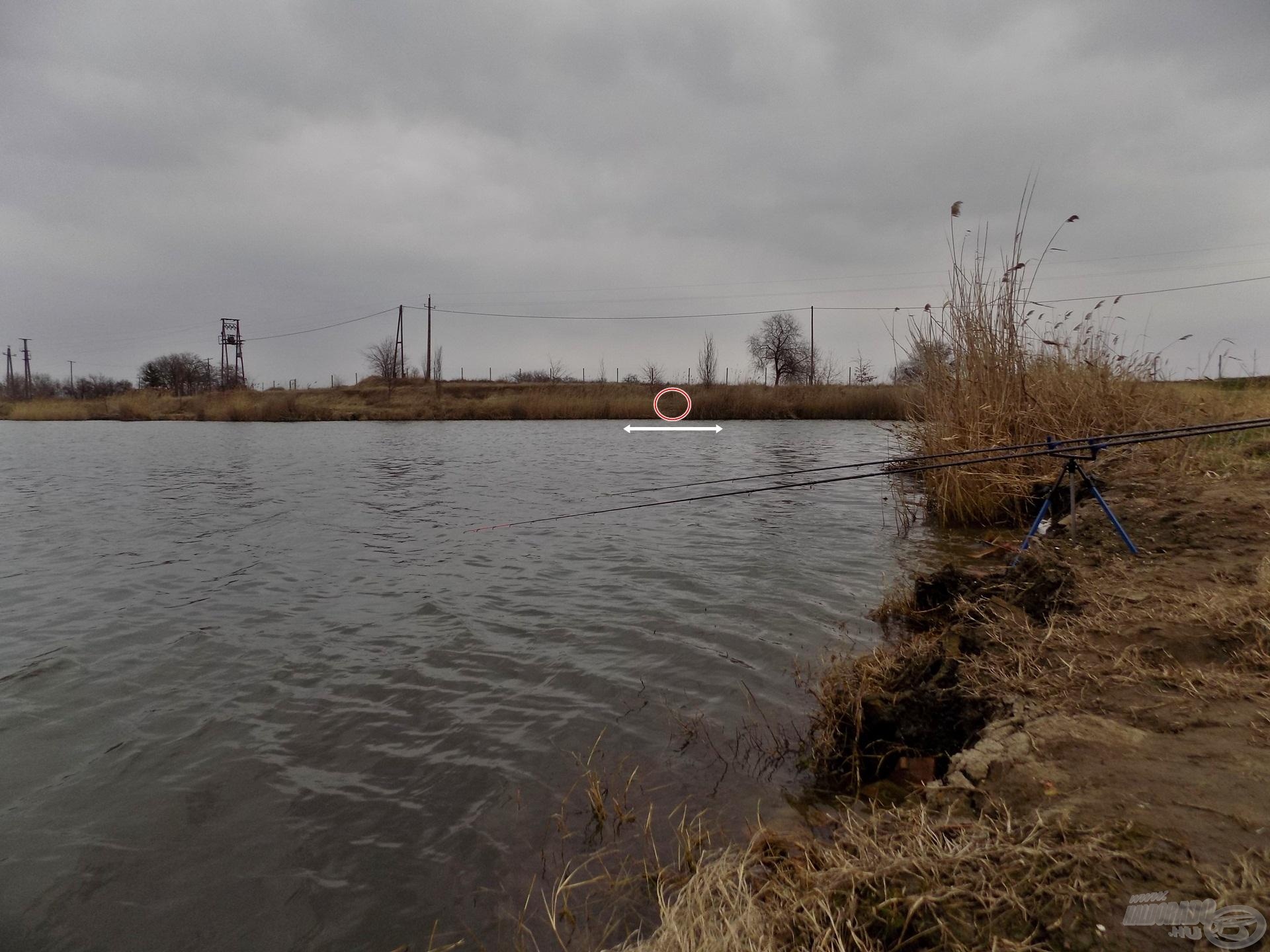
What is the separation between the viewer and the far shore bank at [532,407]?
39438 millimetres

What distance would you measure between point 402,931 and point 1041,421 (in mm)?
7695

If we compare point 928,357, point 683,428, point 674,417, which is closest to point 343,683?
point 928,357

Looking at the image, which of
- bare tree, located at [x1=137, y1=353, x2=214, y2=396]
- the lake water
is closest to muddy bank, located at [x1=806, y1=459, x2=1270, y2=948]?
the lake water

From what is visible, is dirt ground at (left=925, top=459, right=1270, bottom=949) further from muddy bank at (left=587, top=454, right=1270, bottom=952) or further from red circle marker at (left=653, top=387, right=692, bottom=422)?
red circle marker at (left=653, top=387, right=692, bottom=422)

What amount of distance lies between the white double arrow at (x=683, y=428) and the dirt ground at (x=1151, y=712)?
2890cm

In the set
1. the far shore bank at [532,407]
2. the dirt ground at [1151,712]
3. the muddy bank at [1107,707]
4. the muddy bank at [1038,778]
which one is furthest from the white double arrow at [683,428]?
the muddy bank at [1038,778]

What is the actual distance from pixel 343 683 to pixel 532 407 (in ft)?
124

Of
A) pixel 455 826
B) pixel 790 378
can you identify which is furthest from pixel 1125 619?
pixel 790 378

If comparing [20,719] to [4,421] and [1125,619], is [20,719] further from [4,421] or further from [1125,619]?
[4,421]

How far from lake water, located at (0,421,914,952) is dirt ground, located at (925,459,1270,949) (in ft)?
4.67

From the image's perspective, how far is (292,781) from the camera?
11.3ft

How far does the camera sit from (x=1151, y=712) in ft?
8.37

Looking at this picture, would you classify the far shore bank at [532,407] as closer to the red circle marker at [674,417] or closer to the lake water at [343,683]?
the red circle marker at [674,417]

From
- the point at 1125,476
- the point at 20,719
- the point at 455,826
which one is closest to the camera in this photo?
the point at 455,826
